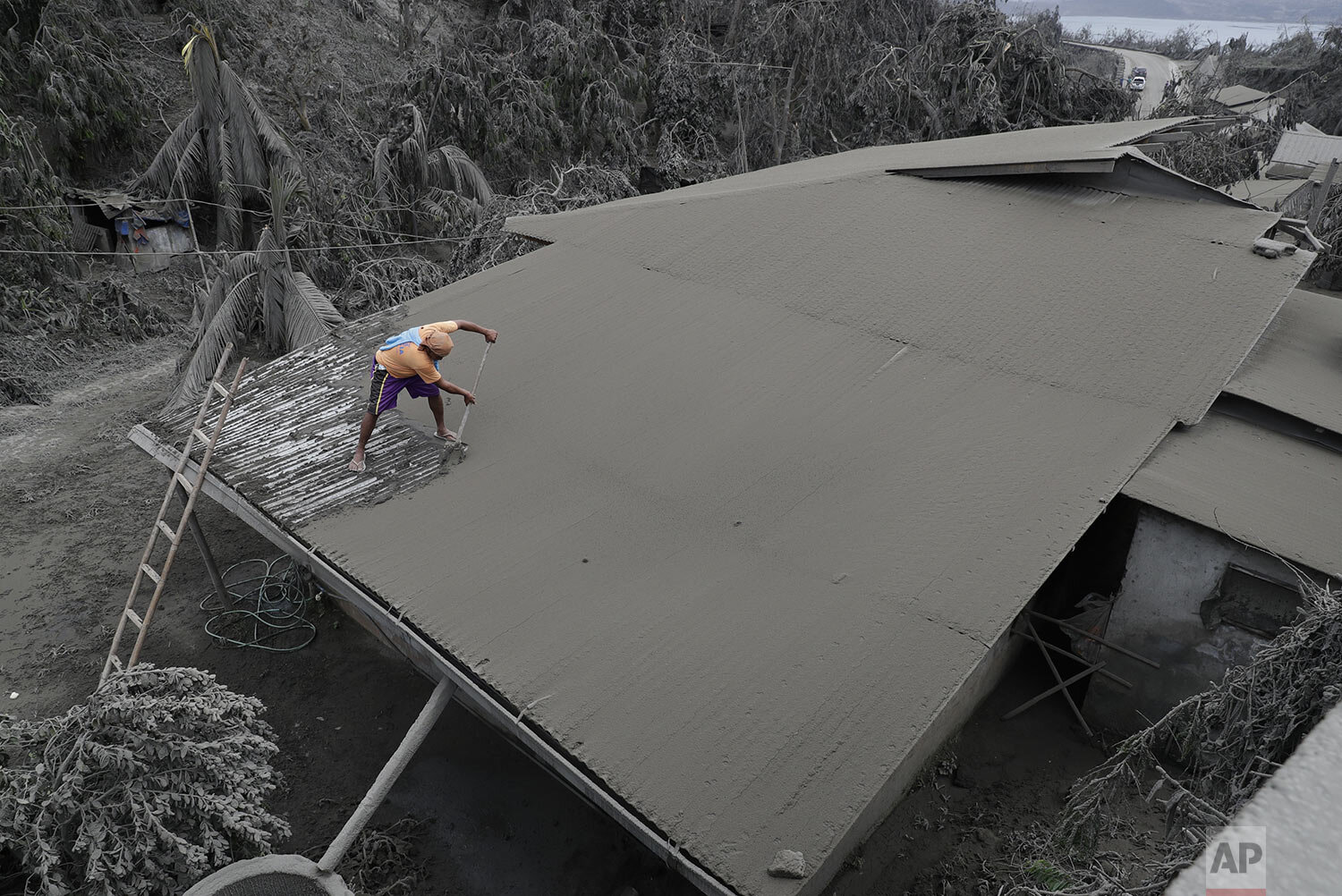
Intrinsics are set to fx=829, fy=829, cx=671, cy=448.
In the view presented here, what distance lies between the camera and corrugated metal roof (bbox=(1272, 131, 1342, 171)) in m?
19.9

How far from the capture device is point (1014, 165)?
957 cm

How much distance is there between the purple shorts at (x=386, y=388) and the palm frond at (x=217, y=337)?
5.12 m

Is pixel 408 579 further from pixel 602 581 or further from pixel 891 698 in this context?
pixel 891 698

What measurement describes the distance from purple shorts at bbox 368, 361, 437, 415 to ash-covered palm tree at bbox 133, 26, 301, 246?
9827mm

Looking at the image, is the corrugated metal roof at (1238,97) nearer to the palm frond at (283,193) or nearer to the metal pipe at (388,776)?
the palm frond at (283,193)

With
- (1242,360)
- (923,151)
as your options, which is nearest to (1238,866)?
(1242,360)

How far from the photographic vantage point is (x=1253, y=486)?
618 centimetres

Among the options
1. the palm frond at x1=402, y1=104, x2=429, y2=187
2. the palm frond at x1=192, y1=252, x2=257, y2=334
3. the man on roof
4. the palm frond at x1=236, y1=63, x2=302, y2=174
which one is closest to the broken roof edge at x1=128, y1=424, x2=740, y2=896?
the man on roof

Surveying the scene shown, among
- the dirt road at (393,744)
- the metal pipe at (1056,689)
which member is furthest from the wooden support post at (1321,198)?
the dirt road at (393,744)

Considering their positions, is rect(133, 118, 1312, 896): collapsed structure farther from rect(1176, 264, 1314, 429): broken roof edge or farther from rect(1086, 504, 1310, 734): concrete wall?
rect(1086, 504, 1310, 734): concrete wall

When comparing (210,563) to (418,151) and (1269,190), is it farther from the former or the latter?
(1269,190)

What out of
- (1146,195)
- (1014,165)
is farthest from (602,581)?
(1146,195)

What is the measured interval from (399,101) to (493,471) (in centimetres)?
1542

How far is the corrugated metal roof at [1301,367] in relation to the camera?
6.87 meters
